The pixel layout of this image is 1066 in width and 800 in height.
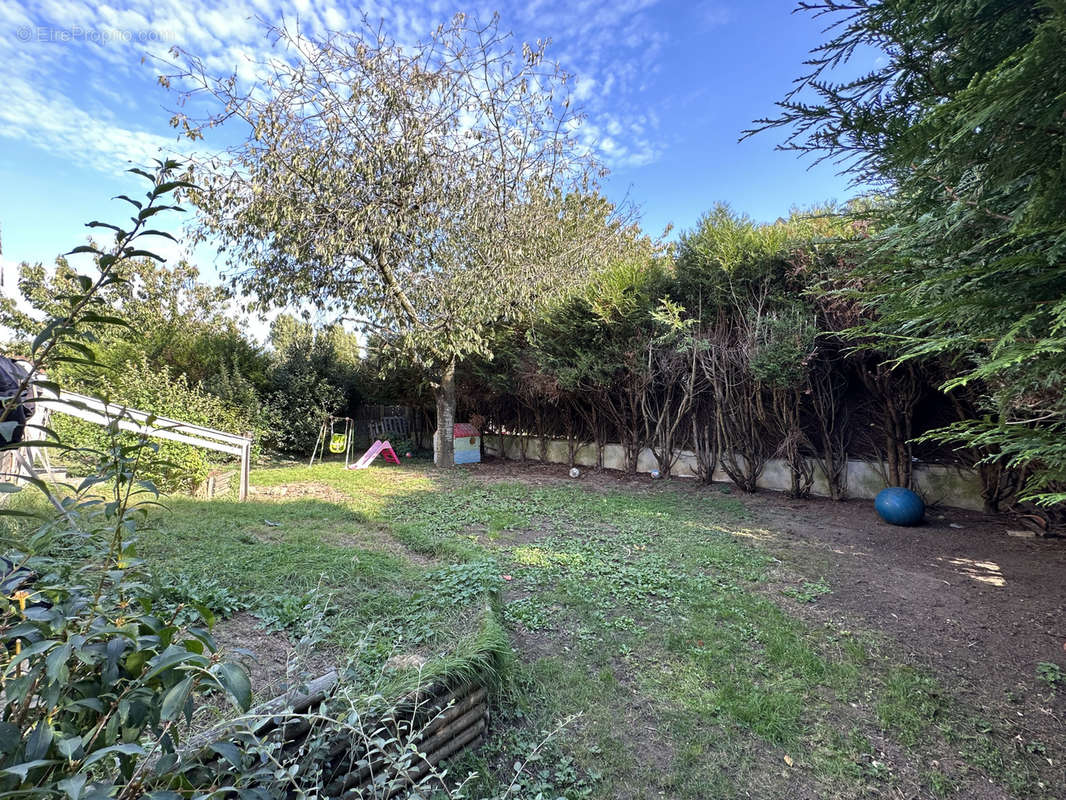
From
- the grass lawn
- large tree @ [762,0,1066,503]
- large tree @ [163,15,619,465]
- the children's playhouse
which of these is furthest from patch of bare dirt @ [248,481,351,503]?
large tree @ [762,0,1066,503]

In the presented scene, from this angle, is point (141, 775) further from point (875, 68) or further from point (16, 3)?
point (875, 68)

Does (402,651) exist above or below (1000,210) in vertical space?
below

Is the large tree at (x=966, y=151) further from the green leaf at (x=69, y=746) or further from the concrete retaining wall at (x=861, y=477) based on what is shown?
the concrete retaining wall at (x=861, y=477)

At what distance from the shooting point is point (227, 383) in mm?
9570

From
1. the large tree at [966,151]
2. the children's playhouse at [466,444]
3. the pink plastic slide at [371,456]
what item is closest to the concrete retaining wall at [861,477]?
the children's playhouse at [466,444]

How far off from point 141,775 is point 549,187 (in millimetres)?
8879

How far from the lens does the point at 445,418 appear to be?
9.44 m

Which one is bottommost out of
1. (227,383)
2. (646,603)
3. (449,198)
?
(646,603)

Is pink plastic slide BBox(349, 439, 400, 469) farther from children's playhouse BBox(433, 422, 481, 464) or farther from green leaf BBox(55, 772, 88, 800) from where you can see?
green leaf BBox(55, 772, 88, 800)

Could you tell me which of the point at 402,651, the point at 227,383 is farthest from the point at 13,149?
the point at 227,383

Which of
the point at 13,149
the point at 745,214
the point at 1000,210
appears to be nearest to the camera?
the point at 13,149

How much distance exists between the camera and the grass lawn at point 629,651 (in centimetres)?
178

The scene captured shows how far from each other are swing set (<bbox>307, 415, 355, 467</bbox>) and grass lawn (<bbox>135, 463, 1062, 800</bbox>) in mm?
5221

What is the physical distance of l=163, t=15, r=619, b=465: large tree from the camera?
6.48 metres
